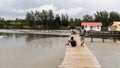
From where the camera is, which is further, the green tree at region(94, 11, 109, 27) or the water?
the green tree at region(94, 11, 109, 27)

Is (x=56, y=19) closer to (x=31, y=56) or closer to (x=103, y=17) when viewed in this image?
(x=103, y=17)

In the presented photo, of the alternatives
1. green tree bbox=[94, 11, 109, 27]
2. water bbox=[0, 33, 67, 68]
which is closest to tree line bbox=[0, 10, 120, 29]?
green tree bbox=[94, 11, 109, 27]

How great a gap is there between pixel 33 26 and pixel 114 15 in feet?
117

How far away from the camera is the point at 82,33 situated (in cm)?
2416

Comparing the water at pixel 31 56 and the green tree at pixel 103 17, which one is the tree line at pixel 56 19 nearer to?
the green tree at pixel 103 17

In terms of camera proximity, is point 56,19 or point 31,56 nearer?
point 31,56

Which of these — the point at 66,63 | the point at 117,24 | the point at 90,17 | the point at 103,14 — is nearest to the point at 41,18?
the point at 90,17

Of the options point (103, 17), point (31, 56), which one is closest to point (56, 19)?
point (103, 17)

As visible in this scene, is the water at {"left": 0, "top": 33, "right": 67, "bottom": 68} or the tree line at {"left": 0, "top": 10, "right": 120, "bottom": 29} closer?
the water at {"left": 0, "top": 33, "right": 67, "bottom": 68}

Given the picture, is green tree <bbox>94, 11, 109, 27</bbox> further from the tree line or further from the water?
the water

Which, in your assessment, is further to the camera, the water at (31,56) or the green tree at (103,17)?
the green tree at (103,17)

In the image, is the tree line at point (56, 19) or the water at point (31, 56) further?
the tree line at point (56, 19)

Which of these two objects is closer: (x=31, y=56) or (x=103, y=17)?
(x=31, y=56)

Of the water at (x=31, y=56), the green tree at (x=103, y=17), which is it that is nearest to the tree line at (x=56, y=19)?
the green tree at (x=103, y=17)
